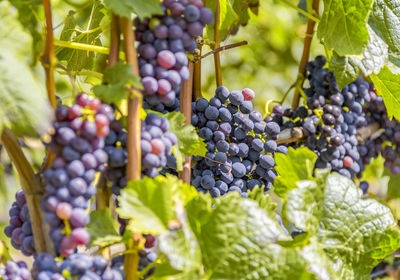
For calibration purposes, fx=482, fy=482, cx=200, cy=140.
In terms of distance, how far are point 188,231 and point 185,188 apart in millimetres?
77

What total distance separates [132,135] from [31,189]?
5.9 inches

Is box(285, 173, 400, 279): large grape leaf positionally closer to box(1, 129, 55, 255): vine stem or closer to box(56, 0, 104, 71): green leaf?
box(1, 129, 55, 255): vine stem

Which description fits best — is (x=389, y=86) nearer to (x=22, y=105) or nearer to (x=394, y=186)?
(x=394, y=186)

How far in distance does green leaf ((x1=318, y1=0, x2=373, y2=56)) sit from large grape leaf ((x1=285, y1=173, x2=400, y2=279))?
0.32 meters

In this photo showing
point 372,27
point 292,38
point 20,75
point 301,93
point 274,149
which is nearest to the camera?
point 20,75

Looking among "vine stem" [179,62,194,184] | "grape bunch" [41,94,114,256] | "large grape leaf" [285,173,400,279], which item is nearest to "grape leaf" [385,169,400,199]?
"large grape leaf" [285,173,400,279]

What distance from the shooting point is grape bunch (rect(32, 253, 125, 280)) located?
558mm

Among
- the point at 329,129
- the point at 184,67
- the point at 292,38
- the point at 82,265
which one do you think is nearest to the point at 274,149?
the point at 329,129

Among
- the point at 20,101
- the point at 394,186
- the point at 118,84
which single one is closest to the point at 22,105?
the point at 20,101

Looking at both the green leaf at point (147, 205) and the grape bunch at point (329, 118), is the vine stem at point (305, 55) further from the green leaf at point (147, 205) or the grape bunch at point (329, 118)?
the green leaf at point (147, 205)

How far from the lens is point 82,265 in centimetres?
56

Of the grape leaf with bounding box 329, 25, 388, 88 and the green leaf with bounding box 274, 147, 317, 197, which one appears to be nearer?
the green leaf with bounding box 274, 147, 317, 197

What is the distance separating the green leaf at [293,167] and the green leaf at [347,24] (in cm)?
30

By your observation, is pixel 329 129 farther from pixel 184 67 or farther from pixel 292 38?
pixel 292 38
